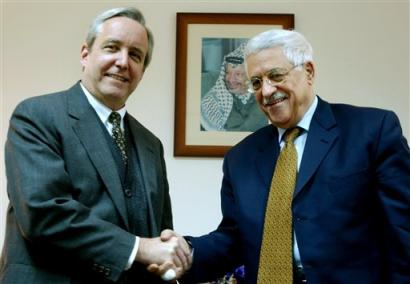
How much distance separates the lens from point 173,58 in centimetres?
264

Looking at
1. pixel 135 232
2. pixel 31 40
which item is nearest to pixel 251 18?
pixel 31 40

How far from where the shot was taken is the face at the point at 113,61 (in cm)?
154

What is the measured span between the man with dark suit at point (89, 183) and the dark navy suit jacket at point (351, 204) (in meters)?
0.40

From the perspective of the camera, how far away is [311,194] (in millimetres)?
1466

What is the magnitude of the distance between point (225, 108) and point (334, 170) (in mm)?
1240

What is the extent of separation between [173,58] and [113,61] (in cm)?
113

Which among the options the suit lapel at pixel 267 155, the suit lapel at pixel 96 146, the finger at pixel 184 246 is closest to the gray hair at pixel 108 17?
the suit lapel at pixel 96 146

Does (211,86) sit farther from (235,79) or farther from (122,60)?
(122,60)

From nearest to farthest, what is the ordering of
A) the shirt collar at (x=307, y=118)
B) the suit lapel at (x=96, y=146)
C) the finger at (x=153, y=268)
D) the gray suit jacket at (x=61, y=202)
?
1. the gray suit jacket at (x=61, y=202)
2. the suit lapel at (x=96, y=146)
3. the finger at (x=153, y=268)
4. the shirt collar at (x=307, y=118)

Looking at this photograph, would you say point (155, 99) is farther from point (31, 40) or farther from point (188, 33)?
point (31, 40)

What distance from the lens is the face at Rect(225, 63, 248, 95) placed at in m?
2.64

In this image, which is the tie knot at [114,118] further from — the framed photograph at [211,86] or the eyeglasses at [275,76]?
the framed photograph at [211,86]

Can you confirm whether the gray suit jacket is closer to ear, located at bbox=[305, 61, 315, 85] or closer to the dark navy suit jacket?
the dark navy suit jacket

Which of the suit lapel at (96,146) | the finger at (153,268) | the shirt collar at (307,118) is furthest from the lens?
the shirt collar at (307,118)
